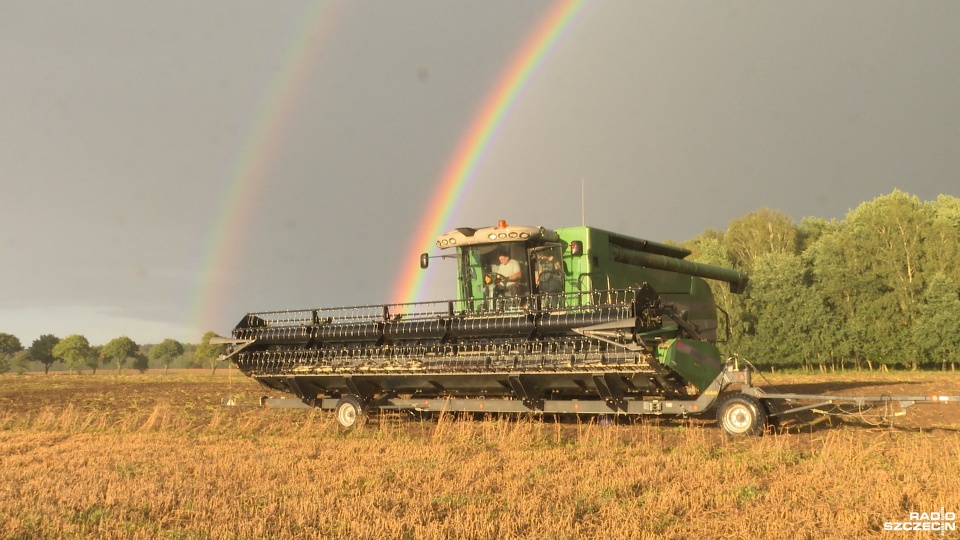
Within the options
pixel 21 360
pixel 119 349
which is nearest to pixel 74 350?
pixel 119 349

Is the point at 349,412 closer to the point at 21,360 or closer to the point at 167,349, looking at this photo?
the point at 21,360

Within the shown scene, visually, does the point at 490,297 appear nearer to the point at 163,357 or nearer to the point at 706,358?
the point at 706,358

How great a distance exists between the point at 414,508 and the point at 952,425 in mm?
10953

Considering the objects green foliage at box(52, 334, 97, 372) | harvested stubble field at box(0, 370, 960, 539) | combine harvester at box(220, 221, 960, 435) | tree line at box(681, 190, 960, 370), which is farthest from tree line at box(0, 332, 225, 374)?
harvested stubble field at box(0, 370, 960, 539)

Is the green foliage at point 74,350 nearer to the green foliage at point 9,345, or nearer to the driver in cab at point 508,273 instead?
the green foliage at point 9,345

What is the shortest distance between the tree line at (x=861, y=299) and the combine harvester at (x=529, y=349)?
3501 centimetres

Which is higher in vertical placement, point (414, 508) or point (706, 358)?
point (706, 358)

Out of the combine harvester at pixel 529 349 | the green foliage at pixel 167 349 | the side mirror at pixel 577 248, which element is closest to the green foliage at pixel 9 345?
the green foliage at pixel 167 349

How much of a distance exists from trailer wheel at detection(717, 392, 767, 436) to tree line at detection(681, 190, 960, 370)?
4098cm

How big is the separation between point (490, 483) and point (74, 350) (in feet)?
373

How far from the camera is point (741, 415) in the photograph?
1160 centimetres

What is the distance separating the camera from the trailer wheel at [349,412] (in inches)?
579

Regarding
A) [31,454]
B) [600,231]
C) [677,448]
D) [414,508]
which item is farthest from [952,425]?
[31,454]

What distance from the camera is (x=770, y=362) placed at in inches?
1992
